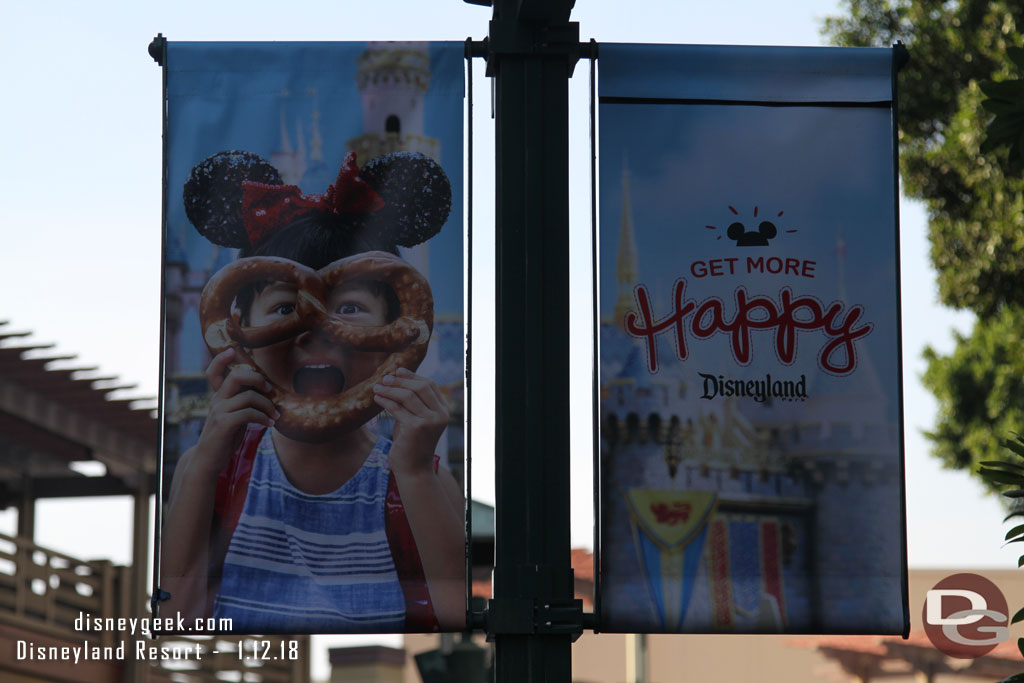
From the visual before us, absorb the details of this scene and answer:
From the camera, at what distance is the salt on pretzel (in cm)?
557

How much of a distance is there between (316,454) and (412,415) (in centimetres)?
41

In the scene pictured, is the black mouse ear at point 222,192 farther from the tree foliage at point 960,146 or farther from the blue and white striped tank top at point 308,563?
the tree foliage at point 960,146

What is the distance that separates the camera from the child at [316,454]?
209 inches

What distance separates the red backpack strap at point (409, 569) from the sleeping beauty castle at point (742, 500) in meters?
0.69

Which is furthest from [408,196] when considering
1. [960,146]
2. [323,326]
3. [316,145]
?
[960,146]

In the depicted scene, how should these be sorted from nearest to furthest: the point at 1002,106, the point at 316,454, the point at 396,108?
the point at 1002,106 < the point at 316,454 < the point at 396,108

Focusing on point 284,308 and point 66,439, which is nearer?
point 284,308

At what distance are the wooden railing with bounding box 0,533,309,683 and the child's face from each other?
8.17m

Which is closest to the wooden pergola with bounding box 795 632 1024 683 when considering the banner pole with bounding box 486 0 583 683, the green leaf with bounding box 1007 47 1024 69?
the banner pole with bounding box 486 0 583 683

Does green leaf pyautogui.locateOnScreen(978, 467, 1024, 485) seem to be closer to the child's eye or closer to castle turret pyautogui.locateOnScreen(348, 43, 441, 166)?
castle turret pyautogui.locateOnScreen(348, 43, 441, 166)

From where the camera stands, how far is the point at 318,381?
5.59 meters

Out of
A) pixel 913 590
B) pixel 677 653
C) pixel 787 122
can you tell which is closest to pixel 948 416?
pixel 913 590

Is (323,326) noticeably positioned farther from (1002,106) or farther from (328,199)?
(1002,106)

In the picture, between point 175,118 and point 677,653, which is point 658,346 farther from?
point 677,653
